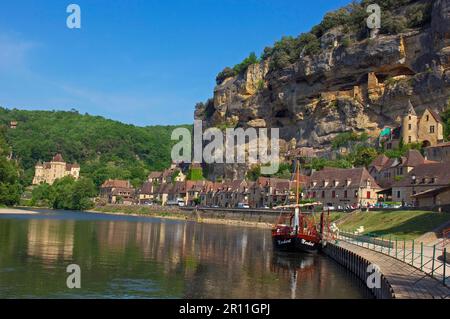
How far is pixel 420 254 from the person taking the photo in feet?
110

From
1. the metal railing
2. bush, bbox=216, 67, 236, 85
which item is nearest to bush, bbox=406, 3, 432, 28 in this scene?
the metal railing

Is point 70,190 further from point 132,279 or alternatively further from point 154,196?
point 132,279

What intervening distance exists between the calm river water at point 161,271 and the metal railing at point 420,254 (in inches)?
142

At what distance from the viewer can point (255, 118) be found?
152 metres

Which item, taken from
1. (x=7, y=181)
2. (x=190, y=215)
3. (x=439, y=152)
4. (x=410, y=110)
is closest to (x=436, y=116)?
(x=410, y=110)

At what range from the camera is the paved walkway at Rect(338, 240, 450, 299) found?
→ 2133 cm

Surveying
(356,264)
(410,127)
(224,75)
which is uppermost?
(224,75)

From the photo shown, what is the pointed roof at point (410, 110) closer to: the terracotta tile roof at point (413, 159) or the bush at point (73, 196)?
the terracotta tile roof at point (413, 159)

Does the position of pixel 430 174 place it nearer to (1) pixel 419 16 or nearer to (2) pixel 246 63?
(1) pixel 419 16

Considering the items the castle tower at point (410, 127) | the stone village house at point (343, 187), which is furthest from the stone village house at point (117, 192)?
the castle tower at point (410, 127)

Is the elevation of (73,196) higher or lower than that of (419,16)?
lower

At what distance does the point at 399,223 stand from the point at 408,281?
31.7 metres
